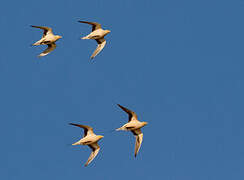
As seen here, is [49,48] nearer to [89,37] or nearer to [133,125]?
[89,37]

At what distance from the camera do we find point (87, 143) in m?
51.9

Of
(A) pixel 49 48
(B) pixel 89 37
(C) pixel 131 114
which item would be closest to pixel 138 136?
(C) pixel 131 114

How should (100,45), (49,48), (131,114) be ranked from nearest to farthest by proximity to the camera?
(131,114) < (100,45) < (49,48)

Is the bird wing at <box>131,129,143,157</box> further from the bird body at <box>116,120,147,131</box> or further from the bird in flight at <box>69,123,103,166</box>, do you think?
the bird in flight at <box>69,123,103,166</box>

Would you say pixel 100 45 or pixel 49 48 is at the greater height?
pixel 100 45

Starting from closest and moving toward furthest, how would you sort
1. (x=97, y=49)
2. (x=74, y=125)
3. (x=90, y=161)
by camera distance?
(x=74, y=125)
(x=90, y=161)
(x=97, y=49)

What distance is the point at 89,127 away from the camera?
171ft

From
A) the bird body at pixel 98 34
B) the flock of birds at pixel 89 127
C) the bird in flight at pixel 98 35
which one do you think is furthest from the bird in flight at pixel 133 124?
the bird body at pixel 98 34

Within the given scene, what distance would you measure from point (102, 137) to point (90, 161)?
1.79 m

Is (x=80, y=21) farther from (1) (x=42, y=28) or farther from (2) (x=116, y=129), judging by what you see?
(2) (x=116, y=129)

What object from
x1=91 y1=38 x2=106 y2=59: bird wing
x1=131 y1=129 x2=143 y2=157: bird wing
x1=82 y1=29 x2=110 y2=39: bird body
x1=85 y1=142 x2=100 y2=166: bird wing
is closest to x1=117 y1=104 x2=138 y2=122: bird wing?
x1=131 y1=129 x2=143 y2=157: bird wing

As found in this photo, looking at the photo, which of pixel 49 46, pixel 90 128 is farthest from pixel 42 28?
pixel 90 128

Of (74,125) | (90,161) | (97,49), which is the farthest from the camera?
(97,49)

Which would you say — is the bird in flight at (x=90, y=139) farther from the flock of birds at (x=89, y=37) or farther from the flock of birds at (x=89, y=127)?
the flock of birds at (x=89, y=37)
